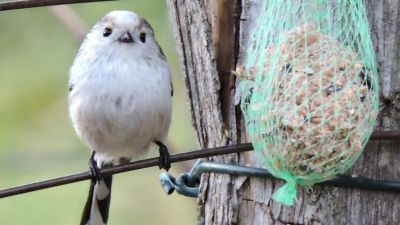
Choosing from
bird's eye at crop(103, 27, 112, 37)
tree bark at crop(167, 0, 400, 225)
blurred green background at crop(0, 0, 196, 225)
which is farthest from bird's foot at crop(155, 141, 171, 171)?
blurred green background at crop(0, 0, 196, 225)

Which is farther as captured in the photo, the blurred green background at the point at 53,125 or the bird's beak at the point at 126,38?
the blurred green background at the point at 53,125

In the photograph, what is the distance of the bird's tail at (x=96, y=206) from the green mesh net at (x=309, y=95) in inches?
56.5

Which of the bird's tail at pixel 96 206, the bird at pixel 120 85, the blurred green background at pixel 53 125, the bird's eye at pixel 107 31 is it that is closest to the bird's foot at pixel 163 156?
the bird at pixel 120 85

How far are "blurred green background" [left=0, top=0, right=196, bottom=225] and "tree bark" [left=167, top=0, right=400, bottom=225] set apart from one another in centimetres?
187

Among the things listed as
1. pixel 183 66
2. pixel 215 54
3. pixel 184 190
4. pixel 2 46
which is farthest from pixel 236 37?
pixel 2 46

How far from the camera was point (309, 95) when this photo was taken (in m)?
2.48

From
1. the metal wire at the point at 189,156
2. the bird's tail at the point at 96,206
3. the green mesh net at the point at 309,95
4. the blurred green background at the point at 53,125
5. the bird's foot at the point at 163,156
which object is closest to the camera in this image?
the green mesh net at the point at 309,95

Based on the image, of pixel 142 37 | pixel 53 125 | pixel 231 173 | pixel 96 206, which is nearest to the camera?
pixel 231 173

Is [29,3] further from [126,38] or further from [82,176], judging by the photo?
[126,38]

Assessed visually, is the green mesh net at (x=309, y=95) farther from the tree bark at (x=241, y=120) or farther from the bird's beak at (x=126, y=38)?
the bird's beak at (x=126, y=38)

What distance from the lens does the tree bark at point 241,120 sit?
9.06 feet

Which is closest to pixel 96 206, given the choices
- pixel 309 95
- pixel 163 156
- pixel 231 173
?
pixel 163 156

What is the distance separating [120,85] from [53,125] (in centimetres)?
217

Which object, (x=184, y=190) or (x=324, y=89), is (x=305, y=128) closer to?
(x=324, y=89)
